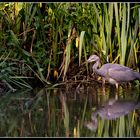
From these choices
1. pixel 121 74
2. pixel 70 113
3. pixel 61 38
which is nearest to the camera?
pixel 70 113

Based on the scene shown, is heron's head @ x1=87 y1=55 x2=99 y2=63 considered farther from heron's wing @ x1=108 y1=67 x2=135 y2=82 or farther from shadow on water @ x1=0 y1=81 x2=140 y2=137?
shadow on water @ x1=0 y1=81 x2=140 y2=137

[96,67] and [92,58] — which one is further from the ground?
[92,58]

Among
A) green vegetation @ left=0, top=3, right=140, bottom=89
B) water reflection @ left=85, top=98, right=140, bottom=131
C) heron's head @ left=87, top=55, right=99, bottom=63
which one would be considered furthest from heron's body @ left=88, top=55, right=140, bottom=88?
water reflection @ left=85, top=98, right=140, bottom=131

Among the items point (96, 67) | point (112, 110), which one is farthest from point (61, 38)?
point (112, 110)

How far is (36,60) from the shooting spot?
19.1 ft

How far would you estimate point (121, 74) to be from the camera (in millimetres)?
5719

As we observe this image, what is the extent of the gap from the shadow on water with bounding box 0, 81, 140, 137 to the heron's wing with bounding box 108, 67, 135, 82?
160 millimetres

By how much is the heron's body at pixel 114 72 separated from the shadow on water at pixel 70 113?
17cm

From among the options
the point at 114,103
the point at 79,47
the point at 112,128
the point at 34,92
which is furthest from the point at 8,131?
the point at 79,47

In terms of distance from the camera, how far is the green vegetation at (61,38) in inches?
226

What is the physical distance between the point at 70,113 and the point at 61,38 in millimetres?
1786

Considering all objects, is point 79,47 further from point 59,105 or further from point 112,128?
point 112,128

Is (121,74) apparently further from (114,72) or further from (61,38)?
(61,38)

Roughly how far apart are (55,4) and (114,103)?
162 cm
